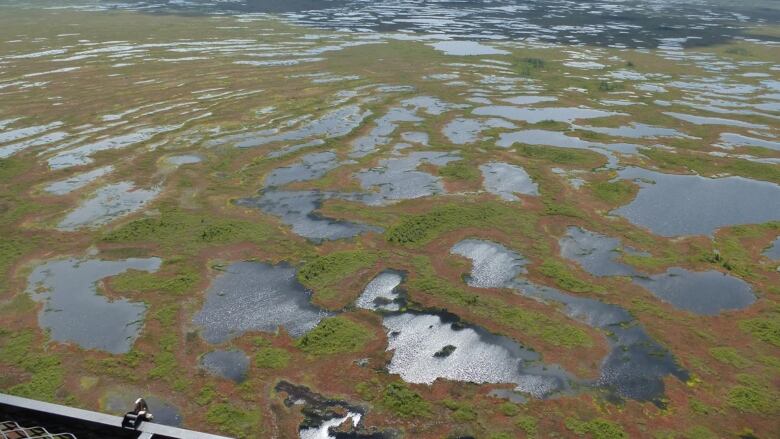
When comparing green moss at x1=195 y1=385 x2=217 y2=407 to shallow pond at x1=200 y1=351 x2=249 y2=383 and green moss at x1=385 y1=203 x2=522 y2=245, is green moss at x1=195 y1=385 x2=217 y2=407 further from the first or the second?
green moss at x1=385 y1=203 x2=522 y2=245

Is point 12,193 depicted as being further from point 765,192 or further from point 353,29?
point 353,29

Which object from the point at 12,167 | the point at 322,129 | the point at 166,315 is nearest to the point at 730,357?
the point at 166,315

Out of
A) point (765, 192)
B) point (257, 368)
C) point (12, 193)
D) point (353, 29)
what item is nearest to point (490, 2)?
point (353, 29)

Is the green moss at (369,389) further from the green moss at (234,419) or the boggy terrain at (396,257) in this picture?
the green moss at (234,419)

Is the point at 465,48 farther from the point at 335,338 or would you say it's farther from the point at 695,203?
the point at 335,338

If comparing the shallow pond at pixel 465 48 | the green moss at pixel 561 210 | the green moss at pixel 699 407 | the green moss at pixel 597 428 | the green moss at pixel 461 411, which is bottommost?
the green moss at pixel 699 407

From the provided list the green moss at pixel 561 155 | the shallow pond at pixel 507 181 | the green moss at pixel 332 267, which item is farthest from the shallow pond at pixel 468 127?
the green moss at pixel 332 267

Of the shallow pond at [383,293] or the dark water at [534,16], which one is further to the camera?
the dark water at [534,16]
